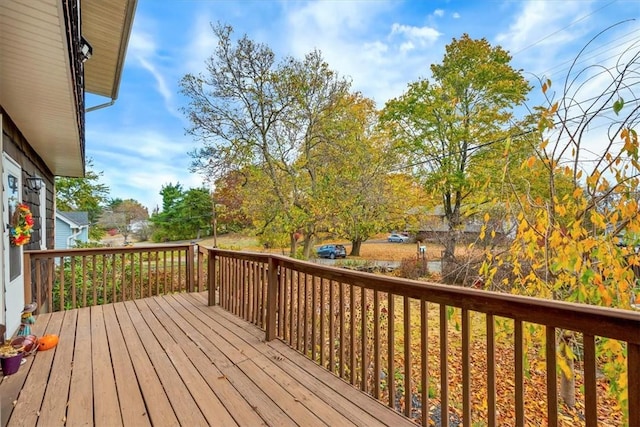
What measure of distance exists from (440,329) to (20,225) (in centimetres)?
417

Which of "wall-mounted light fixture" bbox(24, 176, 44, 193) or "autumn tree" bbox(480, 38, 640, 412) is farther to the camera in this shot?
"wall-mounted light fixture" bbox(24, 176, 44, 193)

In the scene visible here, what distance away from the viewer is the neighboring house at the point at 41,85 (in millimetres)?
1817

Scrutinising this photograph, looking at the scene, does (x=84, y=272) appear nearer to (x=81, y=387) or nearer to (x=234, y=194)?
(x=81, y=387)

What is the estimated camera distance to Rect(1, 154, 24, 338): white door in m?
2.96

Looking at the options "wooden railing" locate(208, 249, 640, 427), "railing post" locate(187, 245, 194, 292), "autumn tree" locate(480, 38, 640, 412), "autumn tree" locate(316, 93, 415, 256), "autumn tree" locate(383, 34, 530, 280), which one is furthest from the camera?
"autumn tree" locate(383, 34, 530, 280)

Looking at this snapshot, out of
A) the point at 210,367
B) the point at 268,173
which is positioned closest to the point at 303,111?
the point at 268,173

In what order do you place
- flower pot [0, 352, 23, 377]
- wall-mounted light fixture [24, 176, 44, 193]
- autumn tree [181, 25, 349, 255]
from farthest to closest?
autumn tree [181, 25, 349, 255] < wall-mounted light fixture [24, 176, 44, 193] < flower pot [0, 352, 23, 377]

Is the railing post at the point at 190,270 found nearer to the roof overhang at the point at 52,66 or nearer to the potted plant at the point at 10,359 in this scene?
the roof overhang at the point at 52,66

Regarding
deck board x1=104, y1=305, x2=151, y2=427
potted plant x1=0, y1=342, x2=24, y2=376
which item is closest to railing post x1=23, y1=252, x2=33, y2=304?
deck board x1=104, y1=305, x2=151, y2=427

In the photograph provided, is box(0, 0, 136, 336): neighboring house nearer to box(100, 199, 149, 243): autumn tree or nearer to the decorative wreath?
the decorative wreath

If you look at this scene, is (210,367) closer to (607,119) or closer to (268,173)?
(607,119)

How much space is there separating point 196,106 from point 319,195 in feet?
14.1

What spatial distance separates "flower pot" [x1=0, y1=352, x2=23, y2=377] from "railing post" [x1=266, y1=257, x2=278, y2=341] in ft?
6.23

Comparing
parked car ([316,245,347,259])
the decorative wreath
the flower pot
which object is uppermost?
the decorative wreath
